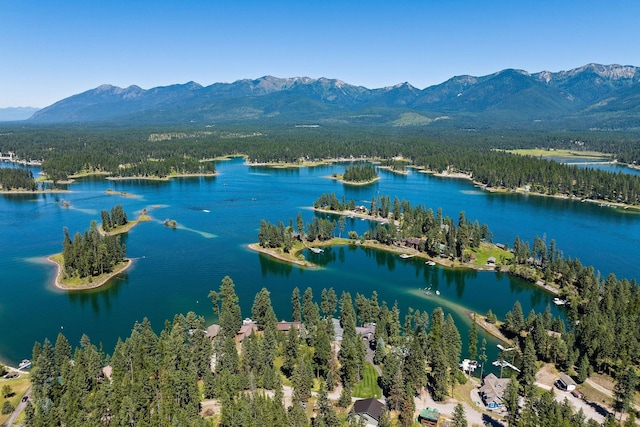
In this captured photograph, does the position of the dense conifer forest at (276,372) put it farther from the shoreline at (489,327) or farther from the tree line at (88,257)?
the tree line at (88,257)

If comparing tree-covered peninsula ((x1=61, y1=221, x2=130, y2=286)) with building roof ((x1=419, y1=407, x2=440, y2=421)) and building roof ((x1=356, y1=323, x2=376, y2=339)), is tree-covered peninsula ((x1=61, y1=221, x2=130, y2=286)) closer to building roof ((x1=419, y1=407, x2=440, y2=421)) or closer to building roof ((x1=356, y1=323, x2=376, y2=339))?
building roof ((x1=356, y1=323, x2=376, y2=339))

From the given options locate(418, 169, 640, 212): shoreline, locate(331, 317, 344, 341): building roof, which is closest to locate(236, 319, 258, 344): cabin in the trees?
locate(331, 317, 344, 341): building roof

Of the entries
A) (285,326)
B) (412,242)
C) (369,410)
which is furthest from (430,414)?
(412,242)

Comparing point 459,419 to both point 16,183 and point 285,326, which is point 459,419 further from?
point 16,183

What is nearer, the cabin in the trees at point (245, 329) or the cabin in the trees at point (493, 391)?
the cabin in the trees at point (493, 391)

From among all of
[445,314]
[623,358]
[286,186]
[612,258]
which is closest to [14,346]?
[445,314]

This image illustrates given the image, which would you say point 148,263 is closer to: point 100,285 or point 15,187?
point 100,285

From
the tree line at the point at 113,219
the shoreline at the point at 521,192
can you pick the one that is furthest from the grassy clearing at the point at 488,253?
the tree line at the point at 113,219
